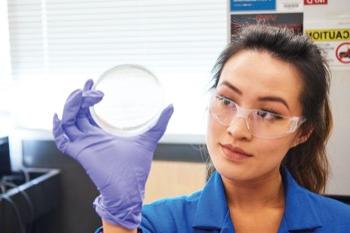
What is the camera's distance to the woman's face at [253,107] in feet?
3.30

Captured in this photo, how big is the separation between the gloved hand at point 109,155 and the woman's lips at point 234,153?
15 centimetres

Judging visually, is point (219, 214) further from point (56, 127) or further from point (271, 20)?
point (271, 20)

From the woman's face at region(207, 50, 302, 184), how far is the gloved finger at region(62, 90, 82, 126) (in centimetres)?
32

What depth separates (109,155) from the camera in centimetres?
97

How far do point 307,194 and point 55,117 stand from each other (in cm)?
70

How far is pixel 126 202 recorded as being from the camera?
93 centimetres

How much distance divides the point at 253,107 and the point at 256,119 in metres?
0.03

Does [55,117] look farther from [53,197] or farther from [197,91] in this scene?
[53,197]

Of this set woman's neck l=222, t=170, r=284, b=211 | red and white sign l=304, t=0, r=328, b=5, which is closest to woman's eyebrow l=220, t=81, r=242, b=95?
woman's neck l=222, t=170, r=284, b=211

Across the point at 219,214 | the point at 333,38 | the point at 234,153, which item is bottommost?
the point at 219,214

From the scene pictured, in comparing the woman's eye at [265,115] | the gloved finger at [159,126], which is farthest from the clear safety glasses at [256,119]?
the gloved finger at [159,126]

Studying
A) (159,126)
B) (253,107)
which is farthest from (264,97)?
(159,126)

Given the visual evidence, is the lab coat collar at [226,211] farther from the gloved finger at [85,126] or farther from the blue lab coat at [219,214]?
the gloved finger at [85,126]

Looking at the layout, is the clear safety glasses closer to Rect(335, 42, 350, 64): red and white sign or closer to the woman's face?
the woman's face
